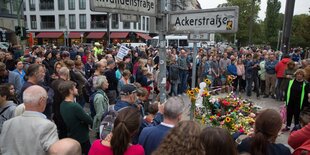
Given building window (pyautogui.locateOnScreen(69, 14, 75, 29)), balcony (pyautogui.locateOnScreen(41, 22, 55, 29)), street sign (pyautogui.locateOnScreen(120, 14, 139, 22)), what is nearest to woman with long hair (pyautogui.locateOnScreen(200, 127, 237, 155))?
street sign (pyautogui.locateOnScreen(120, 14, 139, 22))

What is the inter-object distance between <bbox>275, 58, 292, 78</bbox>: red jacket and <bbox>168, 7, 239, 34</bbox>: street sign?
641cm

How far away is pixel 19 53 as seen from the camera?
469 inches

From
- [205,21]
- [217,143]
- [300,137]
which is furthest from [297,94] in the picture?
[217,143]

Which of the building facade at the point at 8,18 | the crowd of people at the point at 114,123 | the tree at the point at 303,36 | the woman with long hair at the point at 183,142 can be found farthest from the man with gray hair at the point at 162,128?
the tree at the point at 303,36

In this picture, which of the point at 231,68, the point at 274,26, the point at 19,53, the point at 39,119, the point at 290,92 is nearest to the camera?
the point at 39,119

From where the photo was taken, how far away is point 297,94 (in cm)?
597

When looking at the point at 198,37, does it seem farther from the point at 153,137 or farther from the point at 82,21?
the point at 82,21

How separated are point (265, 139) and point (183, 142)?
81 centimetres

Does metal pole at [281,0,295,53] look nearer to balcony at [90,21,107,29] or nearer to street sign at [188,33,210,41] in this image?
street sign at [188,33,210,41]

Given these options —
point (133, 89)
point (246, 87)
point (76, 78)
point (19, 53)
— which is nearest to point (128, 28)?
point (19, 53)

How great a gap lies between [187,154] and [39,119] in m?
1.45

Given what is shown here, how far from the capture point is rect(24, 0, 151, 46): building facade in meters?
41.6

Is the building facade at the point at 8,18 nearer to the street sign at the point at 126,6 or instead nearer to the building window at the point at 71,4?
the building window at the point at 71,4

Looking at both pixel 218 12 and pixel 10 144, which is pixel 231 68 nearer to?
pixel 218 12
